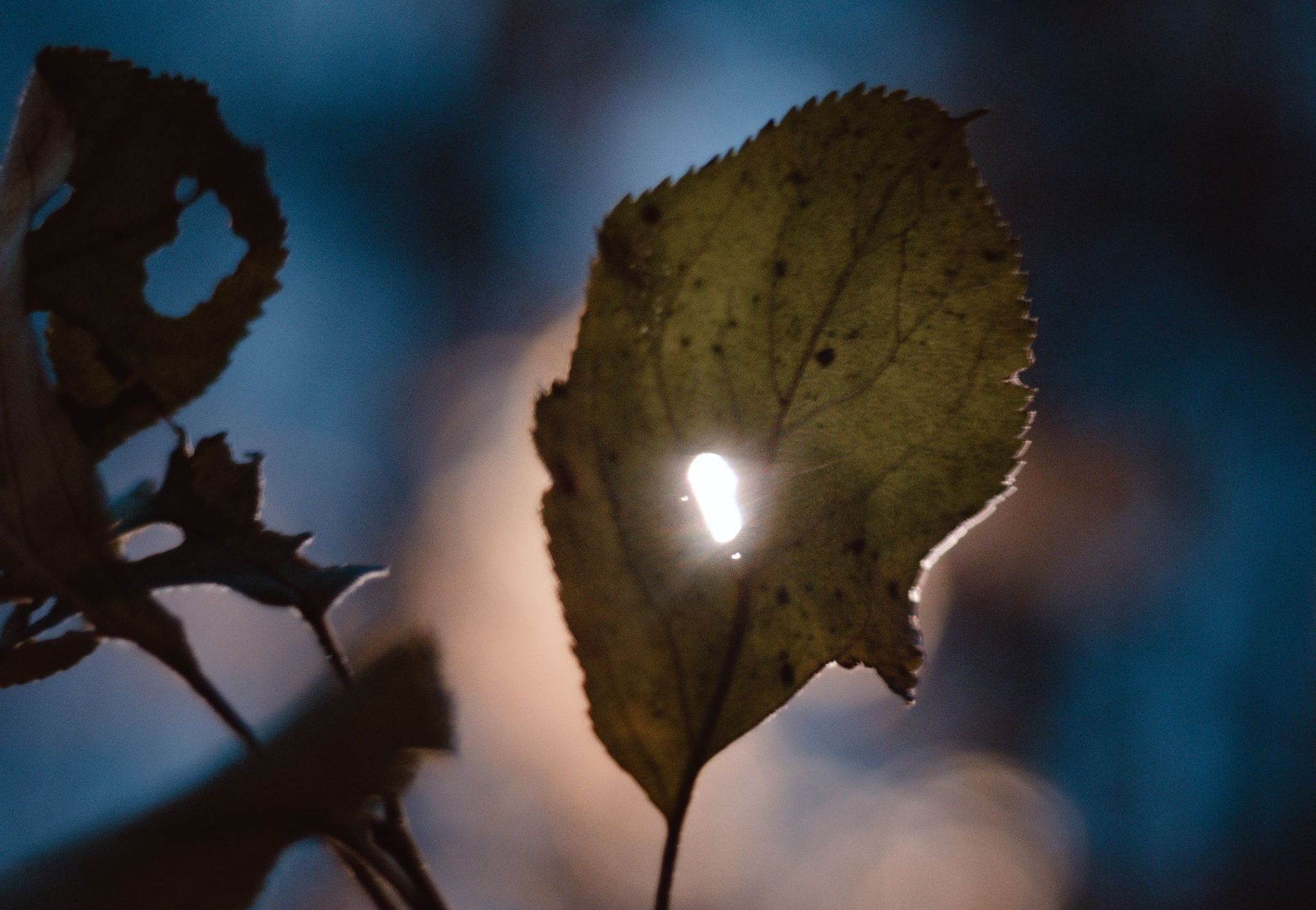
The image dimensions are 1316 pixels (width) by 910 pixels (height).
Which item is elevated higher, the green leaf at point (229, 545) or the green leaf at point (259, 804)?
the green leaf at point (229, 545)

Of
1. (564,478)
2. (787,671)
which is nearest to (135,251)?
(564,478)

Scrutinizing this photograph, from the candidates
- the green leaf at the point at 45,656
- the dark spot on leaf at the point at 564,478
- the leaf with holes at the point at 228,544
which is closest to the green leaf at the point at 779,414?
the dark spot on leaf at the point at 564,478

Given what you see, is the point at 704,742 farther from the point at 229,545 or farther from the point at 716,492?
the point at 229,545

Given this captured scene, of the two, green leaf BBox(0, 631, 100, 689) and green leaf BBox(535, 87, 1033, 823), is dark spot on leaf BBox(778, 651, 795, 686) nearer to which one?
green leaf BBox(535, 87, 1033, 823)

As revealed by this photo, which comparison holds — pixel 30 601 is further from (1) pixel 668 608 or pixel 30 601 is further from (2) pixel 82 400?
(1) pixel 668 608

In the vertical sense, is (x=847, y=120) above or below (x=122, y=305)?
below

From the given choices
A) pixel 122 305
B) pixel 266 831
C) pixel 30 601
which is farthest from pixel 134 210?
pixel 266 831

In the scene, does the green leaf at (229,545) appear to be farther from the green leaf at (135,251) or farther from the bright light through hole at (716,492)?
the bright light through hole at (716,492)
